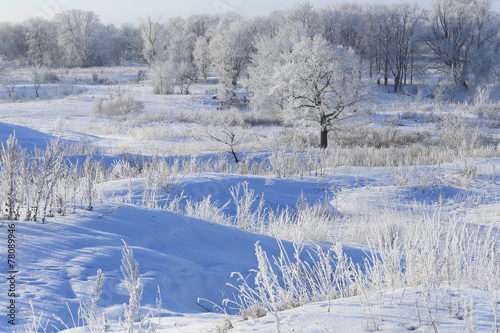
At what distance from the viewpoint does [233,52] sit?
147ft

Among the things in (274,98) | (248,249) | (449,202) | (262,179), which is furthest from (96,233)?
(274,98)

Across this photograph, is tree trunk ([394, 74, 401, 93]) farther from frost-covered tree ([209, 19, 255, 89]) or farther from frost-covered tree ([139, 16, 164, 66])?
frost-covered tree ([139, 16, 164, 66])

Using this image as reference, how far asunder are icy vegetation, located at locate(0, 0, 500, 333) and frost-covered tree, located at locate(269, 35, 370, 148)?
65 millimetres

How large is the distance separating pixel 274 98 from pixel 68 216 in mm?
24164

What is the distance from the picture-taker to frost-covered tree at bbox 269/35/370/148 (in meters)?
18.2

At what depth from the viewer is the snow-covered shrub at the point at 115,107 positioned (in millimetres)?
28109

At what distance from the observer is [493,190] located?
9750 mm

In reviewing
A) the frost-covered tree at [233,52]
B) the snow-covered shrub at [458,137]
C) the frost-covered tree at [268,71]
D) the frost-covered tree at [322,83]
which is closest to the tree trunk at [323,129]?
the frost-covered tree at [322,83]

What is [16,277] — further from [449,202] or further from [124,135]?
[124,135]

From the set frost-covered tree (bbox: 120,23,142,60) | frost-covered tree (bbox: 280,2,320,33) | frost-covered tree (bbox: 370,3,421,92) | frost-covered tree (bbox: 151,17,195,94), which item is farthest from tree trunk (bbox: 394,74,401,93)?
frost-covered tree (bbox: 120,23,142,60)

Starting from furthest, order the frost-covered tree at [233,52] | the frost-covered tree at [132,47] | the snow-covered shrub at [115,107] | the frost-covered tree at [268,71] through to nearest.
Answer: the frost-covered tree at [132,47] → the frost-covered tree at [233,52] → the frost-covered tree at [268,71] → the snow-covered shrub at [115,107]

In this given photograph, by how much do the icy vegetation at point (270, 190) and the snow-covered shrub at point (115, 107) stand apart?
159 mm

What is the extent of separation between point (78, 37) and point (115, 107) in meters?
38.2

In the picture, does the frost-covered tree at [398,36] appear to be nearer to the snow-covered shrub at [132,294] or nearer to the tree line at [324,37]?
the tree line at [324,37]
